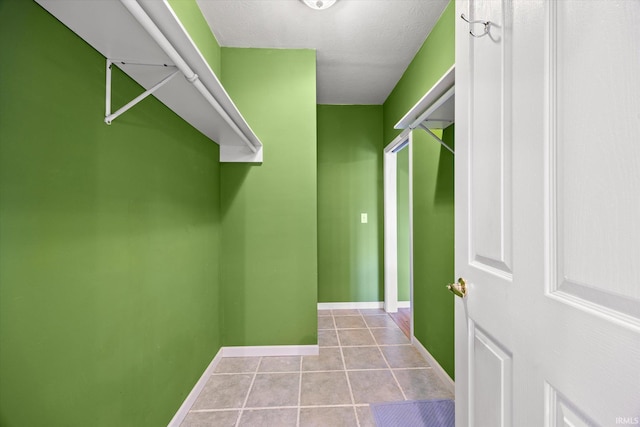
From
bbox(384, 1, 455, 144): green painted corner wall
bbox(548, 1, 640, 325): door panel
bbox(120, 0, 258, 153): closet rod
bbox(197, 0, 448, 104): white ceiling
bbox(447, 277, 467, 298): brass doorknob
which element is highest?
bbox(197, 0, 448, 104): white ceiling

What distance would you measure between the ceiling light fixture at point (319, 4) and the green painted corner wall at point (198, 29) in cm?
69

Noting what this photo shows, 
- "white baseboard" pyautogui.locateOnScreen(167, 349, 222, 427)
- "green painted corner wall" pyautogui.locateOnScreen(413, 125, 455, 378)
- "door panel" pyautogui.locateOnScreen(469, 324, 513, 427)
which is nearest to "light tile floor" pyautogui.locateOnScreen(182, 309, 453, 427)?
"white baseboard" pyautogui.locateOnScreen(167, 349, 222, 427)

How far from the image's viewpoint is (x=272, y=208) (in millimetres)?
2203

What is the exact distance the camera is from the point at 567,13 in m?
0.52

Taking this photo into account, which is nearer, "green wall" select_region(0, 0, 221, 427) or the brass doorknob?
"green wall" select_region(0, 0, 221, 427)

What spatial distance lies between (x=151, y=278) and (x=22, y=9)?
3.17ft

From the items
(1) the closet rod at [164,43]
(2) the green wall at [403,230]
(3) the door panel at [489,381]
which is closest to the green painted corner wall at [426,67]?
(2) the green wall at [403,230]

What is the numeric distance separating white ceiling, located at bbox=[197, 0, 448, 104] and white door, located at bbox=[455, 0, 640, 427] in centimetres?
119

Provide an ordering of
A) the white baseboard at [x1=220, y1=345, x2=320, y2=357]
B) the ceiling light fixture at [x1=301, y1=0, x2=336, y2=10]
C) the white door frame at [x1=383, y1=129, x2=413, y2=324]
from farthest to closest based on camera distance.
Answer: the white door frame at [x1=383, y1=129, x2=413, y2=324] < the white baseboard at [x1=220, y1=345, x2=320, y2=357] < the ceiling light fixture at [x1=301, y1=0, x2=336, y2=10]

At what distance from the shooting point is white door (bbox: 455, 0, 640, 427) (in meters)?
0.42

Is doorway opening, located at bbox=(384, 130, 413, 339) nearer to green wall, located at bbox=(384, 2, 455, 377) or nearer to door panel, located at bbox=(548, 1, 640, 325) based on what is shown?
green wall, located at bbox=(384, 2, 455, 377)

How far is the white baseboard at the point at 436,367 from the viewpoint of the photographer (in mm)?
1745

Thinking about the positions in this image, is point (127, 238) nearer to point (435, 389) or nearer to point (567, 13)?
point (567, 13)

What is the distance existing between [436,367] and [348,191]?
2.00 meters
